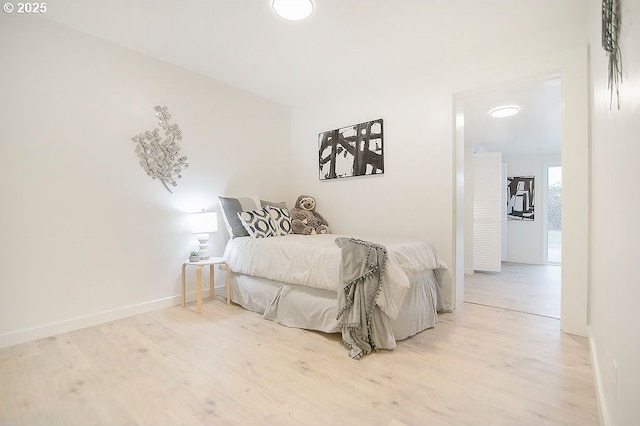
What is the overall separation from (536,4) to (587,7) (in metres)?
0.35

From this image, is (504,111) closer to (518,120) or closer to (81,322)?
(518,120)

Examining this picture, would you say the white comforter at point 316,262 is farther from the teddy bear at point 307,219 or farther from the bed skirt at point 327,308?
the teddy bear at point 307,219

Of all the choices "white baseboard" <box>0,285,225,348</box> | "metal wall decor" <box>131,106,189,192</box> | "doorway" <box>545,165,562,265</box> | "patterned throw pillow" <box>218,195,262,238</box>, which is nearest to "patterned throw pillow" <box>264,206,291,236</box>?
"patterned throw pillow" <box>218,195,262,238</box>

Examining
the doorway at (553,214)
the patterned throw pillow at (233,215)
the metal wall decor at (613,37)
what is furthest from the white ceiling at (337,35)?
the doorway at (553,214)

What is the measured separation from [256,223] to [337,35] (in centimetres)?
195

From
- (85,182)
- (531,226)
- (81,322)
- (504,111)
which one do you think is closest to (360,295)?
(81,322)

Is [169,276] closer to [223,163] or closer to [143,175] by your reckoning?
[143,175]

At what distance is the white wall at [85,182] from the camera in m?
2.20

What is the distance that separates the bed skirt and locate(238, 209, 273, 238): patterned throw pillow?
Answer: 1.62 feet

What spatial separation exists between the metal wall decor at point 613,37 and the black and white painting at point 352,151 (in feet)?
7.29

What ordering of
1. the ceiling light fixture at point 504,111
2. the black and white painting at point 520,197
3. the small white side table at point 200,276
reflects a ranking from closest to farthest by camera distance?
the small white side table at point 200,276, the ceiling light fixture at point 504,111, the black and white painting at point 520,197

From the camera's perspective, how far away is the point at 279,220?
134 inches

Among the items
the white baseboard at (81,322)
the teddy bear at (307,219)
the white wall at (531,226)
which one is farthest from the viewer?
the white wall at (531,226)

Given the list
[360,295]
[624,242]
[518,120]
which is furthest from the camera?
[518,120]
